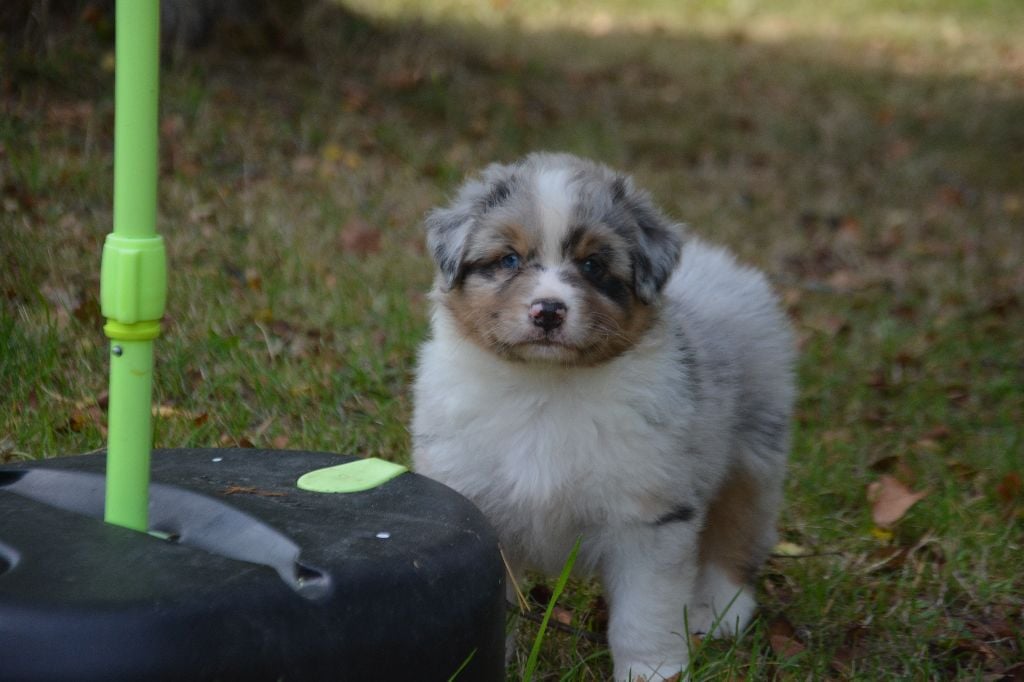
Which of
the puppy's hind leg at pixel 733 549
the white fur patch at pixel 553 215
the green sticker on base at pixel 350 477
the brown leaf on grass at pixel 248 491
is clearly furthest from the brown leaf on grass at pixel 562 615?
the brown leaf on grass at pixel 248 491

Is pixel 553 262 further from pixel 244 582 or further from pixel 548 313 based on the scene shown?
pixel 244 582

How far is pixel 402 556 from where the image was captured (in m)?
2.45

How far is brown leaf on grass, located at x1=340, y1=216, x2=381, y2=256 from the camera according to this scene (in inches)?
256

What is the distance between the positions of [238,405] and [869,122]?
7.84 m

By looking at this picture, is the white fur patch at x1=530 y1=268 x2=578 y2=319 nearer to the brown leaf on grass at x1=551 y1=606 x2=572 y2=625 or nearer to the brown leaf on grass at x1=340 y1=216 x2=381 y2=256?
the brown leaf on grass at x1=551 y1=606 x2=572 y2=625

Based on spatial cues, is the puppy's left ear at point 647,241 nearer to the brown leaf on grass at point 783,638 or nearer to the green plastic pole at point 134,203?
the brown leaf on grass at point 783,638

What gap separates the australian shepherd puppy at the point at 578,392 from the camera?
327 centimetres

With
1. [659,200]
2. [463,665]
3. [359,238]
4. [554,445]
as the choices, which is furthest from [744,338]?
[659,200]

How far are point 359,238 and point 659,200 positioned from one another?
2301 millimetres

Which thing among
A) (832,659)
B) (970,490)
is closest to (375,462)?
(832,659)

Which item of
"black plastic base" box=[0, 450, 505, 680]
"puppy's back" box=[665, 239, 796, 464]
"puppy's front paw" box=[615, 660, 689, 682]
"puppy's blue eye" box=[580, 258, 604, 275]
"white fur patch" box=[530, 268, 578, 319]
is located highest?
"puppy's blue eye" box=[580, 258, 604, 275]

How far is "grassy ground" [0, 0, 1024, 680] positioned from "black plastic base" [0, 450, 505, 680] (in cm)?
78

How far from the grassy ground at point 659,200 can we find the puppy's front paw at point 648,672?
94mm

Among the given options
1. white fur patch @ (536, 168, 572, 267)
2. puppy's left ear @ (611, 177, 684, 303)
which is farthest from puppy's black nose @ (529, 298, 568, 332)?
puppy's left ear @ (611, 177, 684, 303)
